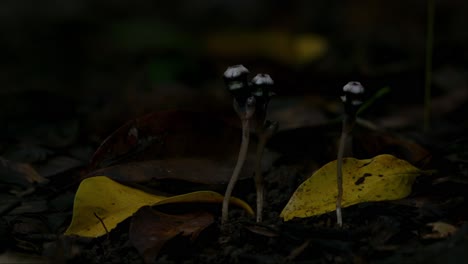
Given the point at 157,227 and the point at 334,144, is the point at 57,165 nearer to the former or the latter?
the point at 157,227

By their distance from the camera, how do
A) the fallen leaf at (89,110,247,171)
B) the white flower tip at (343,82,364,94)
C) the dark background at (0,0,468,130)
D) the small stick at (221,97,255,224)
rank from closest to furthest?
1. the white flower tip at (343,82,364,94)
2. the small stick at (221,97,255,224)
3. the fallen leaf at (89,110,247,171)
4. the dark background at (0,0,468,130)

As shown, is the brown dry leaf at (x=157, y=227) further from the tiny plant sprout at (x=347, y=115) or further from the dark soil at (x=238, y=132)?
the tiny plant sprout at (x=347, y=115)

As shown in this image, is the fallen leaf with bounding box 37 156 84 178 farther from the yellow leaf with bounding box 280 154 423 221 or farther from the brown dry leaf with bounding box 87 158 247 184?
the yellow leaf with bounding box 280 154 423 221

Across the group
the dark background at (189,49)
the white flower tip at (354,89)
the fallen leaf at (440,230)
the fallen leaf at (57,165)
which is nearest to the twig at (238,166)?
the white flower tip at (354,89)

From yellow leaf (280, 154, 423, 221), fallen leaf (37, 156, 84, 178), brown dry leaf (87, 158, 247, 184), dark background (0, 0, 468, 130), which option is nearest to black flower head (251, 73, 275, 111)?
yellow leaf (280, 154, 423, 221)

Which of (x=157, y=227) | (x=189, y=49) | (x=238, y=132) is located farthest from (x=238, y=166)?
(x=189, y=49)
